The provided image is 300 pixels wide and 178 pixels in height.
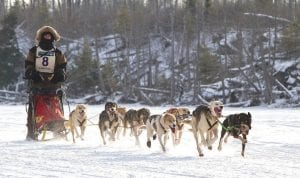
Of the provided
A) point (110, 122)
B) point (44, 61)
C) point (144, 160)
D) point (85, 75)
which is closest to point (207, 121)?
point (144, 160)

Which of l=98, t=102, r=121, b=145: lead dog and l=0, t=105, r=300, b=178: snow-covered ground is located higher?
l=98, t=102, r=121, b=145: lead dog

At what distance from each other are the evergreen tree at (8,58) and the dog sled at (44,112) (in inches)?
1082

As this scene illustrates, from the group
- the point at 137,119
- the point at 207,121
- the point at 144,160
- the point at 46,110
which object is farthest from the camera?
the point at 137,119

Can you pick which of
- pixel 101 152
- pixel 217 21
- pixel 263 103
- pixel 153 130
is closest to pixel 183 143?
pixel 153 130

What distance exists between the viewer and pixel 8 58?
3612 cm

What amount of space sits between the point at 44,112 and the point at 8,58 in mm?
28117

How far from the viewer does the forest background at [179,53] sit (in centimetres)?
2939

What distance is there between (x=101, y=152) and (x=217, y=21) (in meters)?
28.2

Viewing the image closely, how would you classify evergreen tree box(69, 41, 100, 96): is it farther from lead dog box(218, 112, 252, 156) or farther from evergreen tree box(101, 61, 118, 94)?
lead dog box(218, 112, 252, 156)

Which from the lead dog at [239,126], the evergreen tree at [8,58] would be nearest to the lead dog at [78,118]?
the lead dog at [239,126]

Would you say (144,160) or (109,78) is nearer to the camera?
(144,160)

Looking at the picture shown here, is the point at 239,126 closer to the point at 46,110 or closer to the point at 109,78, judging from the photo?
the point at 46,110

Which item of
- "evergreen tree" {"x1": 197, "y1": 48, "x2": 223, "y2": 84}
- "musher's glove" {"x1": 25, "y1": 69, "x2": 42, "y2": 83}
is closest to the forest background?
"evergreen tree" {"x1": 197, "y1": 48, "x2": 223, "y2": 84}

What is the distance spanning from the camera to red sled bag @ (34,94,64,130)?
902 cm
